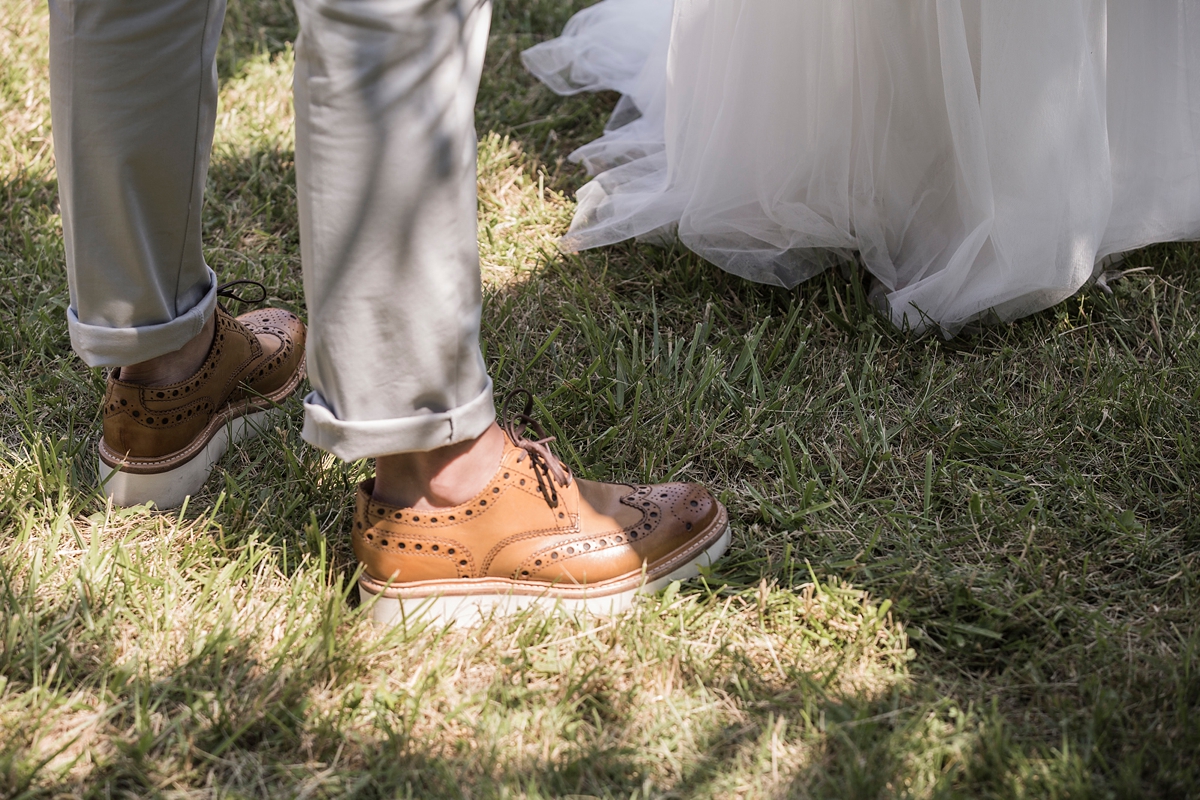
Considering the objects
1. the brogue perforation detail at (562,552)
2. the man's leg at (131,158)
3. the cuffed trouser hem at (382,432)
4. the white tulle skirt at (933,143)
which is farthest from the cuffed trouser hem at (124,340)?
the white tulle skirt at (933,143)

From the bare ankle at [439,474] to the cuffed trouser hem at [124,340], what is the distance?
14.5 inches

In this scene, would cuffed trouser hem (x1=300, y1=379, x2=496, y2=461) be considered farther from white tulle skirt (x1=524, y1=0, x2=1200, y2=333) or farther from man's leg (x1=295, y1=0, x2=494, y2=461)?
white tulle skirt (x1=524, y1=0, x2=1200, y2=333)

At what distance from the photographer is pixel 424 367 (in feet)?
3.23

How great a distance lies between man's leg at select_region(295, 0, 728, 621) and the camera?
2.88ft

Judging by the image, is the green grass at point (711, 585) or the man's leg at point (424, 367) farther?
the green grass at point (711, 585)

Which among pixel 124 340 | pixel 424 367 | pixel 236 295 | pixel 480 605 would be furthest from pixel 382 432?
pixel 236 295

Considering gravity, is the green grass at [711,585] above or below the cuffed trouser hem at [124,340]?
below

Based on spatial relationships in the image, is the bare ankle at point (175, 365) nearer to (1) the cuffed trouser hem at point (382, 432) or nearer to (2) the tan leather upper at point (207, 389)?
(2) the tan leather upper at point (207, 389)

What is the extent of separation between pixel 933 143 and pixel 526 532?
1053 mm

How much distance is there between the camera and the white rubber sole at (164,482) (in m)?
1.33

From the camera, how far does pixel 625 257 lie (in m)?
1.94

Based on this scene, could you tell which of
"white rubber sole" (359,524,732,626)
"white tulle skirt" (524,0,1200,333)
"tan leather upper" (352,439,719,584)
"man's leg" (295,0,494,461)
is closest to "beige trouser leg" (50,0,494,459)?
"man's leg" (295,0,494,461)

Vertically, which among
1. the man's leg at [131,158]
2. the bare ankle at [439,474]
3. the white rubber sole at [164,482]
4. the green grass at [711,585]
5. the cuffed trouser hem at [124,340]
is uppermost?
the man's leg at [131,158]

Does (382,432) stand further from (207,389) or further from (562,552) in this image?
(207,389)
